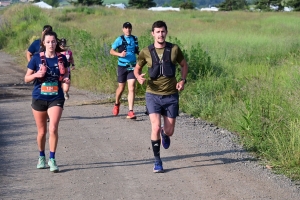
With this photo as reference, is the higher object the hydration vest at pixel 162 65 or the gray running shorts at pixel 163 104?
the hydration vest at pixel 162 65

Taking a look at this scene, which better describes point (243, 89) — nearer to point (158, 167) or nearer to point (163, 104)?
point (163, 104)

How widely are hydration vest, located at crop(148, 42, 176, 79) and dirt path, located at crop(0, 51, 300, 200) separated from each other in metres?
1.20

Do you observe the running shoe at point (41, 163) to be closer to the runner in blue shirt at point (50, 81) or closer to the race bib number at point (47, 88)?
the runner in blue shirt at point (50, 81)

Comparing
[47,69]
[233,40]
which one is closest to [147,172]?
[47,69]

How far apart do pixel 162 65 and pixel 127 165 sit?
1407 millimetres

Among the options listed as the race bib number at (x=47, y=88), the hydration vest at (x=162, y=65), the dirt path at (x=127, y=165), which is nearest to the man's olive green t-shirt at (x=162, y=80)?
the hydration vest at (x=162, y=65)

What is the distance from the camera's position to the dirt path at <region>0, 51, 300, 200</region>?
6598mm

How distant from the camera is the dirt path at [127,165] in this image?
660 cm

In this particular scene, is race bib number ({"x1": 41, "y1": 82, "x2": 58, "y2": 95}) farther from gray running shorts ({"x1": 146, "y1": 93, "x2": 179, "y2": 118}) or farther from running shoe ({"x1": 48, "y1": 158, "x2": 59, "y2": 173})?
gray running shorts ({"x1": 146, "y1": 93, "x2": 179, "y2": 118})

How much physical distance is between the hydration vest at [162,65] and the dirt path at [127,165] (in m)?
1.20

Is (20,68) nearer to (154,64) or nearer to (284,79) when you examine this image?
(284,79)

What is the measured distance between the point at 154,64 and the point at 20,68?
14859 millimetres

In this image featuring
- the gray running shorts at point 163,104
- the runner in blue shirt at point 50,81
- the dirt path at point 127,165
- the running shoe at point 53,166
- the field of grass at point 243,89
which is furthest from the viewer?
the field of grass at point 243,89

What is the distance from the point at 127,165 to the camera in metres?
7.81
